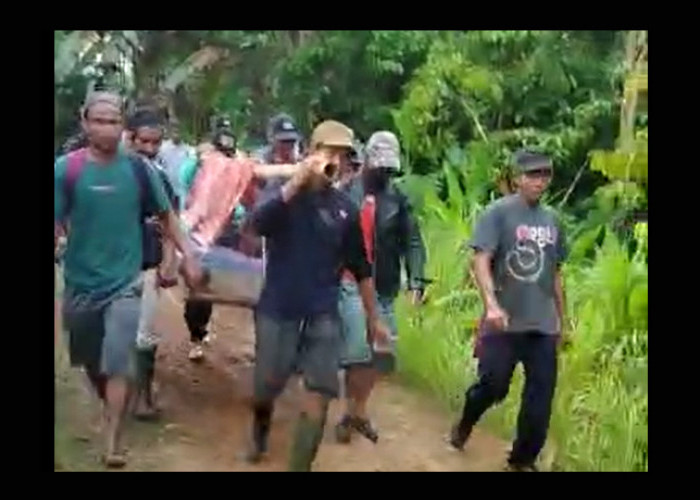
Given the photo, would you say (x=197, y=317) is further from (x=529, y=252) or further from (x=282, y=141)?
(x=529, y=252)

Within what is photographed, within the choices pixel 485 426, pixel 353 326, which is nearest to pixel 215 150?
pixel 353 326

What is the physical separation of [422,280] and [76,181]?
3.80ft

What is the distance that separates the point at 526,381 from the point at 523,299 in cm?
27

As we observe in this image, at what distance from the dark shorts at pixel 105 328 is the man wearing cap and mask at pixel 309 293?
402 mm

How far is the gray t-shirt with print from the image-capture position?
4.51m

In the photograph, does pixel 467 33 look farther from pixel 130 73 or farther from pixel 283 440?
pixel 283 440

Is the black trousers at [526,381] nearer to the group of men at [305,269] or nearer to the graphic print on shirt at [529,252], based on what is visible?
the group of men at [305,269]

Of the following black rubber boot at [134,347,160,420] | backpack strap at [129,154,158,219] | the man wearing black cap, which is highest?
the man wearing black cap

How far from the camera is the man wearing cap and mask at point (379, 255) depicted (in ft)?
14.8

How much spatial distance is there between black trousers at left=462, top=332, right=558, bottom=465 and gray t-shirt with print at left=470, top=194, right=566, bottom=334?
0.15ft

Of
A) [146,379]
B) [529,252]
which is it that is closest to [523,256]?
[529,252]

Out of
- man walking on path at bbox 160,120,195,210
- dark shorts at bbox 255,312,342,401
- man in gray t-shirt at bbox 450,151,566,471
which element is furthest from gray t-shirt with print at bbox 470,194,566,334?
man walking on path at bbox 160,120,195,210

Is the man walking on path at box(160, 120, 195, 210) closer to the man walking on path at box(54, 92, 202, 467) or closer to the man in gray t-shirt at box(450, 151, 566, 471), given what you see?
the man walking on path at box(54, 92, 202, 467)

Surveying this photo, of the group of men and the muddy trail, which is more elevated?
the group of men
